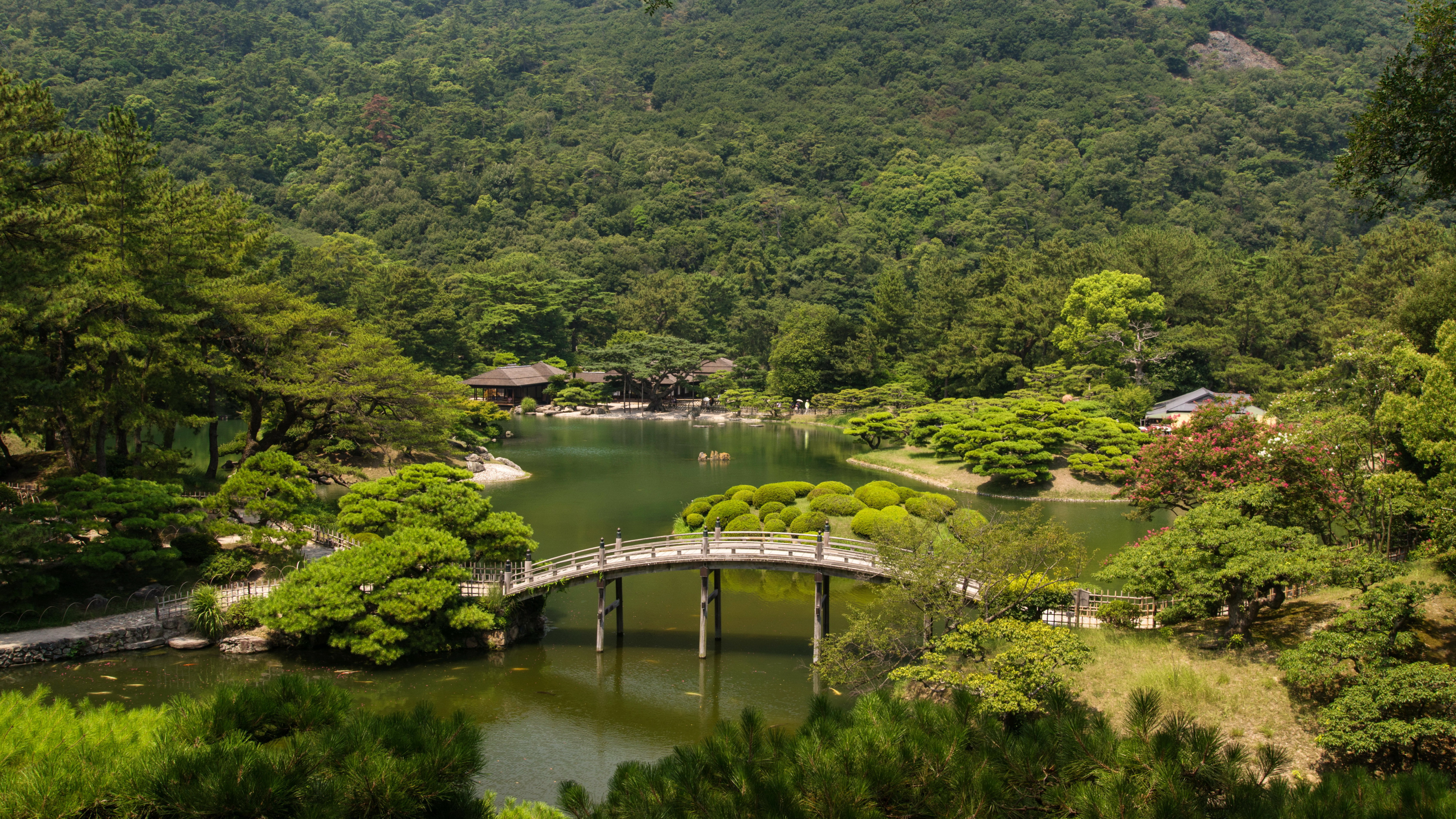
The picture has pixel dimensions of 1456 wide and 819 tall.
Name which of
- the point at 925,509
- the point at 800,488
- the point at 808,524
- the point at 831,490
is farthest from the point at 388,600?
the point at 925,509

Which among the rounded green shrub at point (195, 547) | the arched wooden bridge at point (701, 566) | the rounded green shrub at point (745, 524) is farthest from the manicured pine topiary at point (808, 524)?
the rounded green shrub at point (195, 547)

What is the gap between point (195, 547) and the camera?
2092 centimetres

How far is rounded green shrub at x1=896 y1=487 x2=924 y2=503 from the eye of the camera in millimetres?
27406

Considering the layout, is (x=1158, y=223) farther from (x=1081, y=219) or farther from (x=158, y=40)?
(x=158, y=40)

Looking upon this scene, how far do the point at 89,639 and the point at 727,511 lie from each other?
15526mm

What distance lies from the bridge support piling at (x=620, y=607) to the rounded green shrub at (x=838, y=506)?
25.8ft

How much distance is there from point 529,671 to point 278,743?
40.1ft

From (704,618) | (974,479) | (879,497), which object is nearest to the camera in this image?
(704,618)

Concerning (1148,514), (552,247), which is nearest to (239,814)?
(1148,514)

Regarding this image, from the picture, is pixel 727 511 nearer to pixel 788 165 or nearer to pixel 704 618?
pixel 704 618

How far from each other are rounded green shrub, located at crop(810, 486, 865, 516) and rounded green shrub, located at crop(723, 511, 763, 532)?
5.93ft

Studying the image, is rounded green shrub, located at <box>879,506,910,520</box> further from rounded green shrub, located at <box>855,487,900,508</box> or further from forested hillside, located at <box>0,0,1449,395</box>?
forested hillside, located at <box>0,0,1449,395</box>

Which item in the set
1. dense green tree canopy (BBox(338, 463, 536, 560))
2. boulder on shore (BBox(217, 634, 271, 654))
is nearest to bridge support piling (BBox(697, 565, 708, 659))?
dense green tree canopy (BBox(338, 463, 536, 560))

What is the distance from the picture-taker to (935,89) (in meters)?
128
